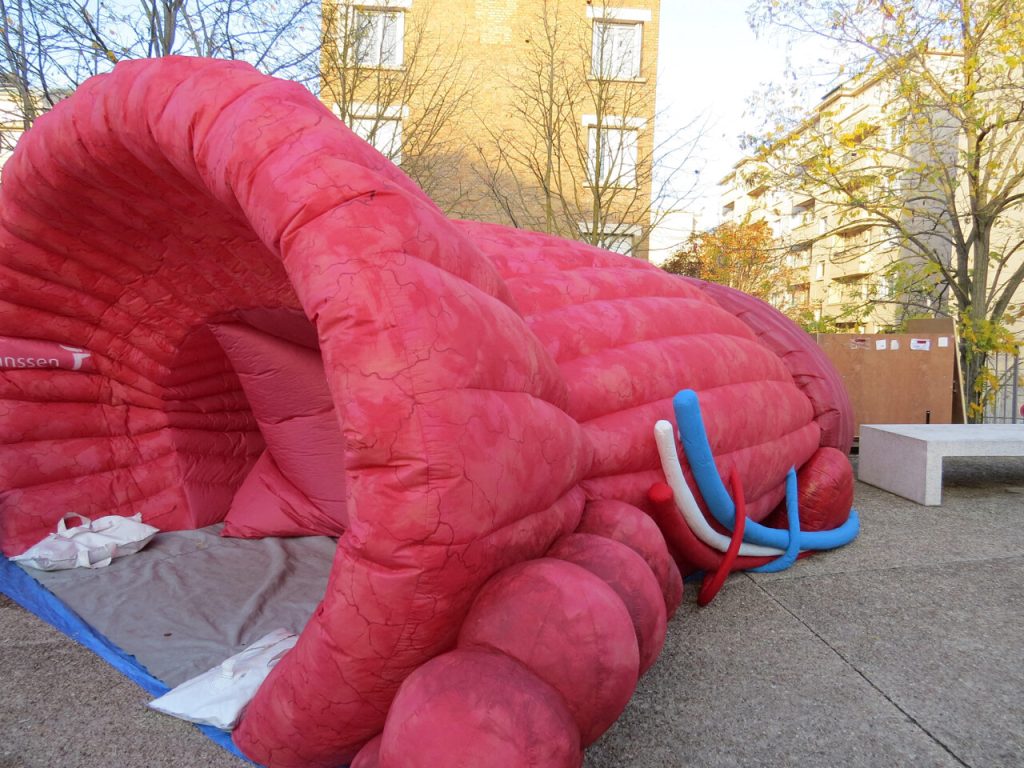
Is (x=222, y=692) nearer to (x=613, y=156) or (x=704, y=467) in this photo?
(x=704, y=467)

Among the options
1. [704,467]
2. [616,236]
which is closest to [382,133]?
[616,236]

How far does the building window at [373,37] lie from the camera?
916cm

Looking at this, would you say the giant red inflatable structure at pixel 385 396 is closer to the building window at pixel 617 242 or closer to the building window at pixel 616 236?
the building window at pixel 617 242

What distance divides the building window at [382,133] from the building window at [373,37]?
73 centimetres

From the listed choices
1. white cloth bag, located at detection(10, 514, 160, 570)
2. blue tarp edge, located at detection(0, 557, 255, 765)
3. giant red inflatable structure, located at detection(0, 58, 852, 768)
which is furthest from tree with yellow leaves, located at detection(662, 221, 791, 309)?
blue tarp edge, located at detection(0, 557, 255, 765)

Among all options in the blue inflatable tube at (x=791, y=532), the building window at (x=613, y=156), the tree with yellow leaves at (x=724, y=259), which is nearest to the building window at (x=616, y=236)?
the building window at (x=613, y=156)

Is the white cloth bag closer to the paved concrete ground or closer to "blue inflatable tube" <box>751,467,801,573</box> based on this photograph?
the paved concrete ground

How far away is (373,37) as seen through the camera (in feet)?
31.8

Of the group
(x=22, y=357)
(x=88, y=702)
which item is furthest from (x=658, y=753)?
(x=22, y=357)

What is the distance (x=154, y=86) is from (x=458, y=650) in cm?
156

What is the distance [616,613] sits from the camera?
4.72 ft

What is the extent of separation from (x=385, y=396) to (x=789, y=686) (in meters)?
1.61

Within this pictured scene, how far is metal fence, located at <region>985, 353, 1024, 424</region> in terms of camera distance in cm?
788

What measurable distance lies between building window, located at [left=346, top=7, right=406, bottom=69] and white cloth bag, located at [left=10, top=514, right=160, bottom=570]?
778 cm
